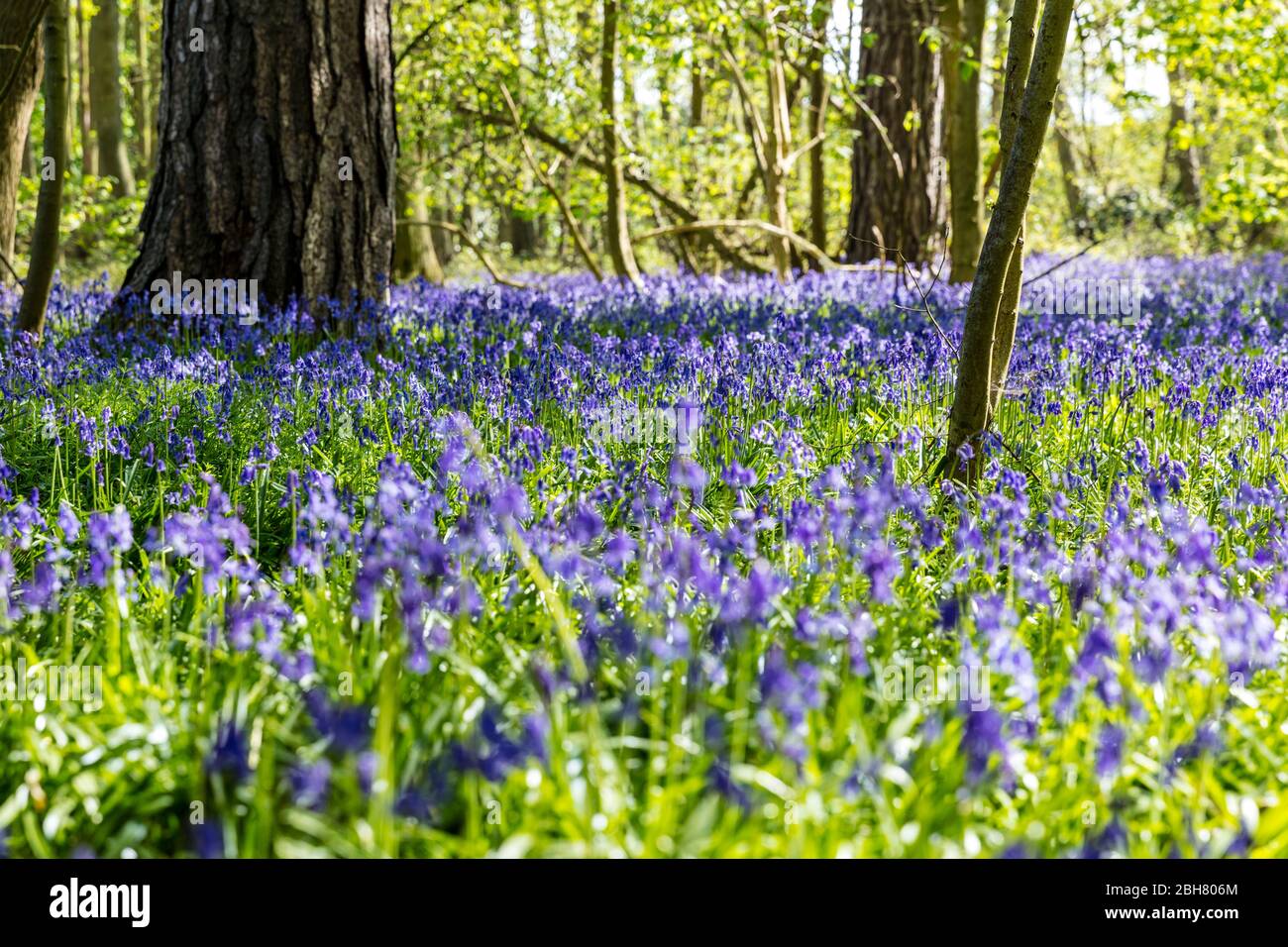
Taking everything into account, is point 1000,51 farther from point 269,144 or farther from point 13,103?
point 13,103

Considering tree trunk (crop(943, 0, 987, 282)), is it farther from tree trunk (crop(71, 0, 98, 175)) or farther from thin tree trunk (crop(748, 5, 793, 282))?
tree trunk (crop(71, 0, 98, 175))

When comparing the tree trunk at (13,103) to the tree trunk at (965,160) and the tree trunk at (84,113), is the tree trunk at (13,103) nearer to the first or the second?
the tree trunk at (965,160)

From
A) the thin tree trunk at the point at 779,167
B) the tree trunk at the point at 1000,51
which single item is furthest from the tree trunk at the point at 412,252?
the tree trunk at the point at 1000,51

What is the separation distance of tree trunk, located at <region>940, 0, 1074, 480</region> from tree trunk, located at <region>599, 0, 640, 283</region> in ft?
21.6

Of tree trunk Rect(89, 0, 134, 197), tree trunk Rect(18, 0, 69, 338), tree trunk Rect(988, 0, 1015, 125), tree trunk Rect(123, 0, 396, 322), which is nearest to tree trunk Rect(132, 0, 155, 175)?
tree trunk Rect(89, 0, 134, 197)

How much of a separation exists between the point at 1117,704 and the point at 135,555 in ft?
9.13

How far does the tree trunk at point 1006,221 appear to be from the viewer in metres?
3.60

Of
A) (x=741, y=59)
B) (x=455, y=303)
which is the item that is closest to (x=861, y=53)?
(x=741, y=59)

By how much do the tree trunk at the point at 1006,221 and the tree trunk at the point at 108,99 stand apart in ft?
57.4

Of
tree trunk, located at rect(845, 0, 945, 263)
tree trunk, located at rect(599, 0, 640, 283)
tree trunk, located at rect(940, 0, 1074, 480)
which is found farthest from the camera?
tree trunk, located at rect(845, 0, 945, 263)

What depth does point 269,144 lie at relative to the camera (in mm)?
6320

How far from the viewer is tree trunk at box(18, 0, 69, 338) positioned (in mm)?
5828

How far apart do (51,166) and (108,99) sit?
14696 millimetres
